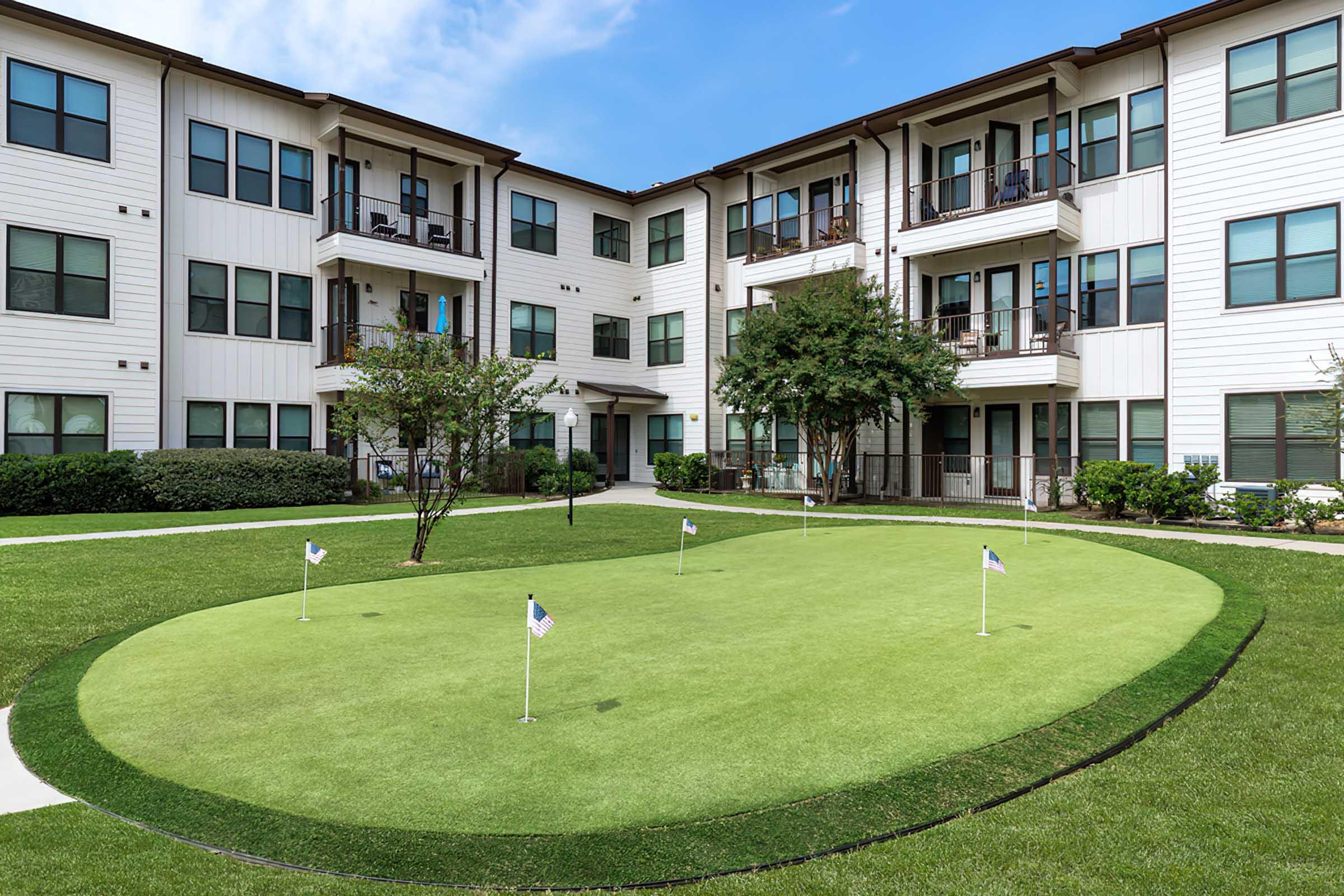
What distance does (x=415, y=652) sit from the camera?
632cm

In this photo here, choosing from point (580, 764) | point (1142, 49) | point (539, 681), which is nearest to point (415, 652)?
point (539, 681)

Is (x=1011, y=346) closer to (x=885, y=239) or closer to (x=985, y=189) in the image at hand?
(x=985, y=189)

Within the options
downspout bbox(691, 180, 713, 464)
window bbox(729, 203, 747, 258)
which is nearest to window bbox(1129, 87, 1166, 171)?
window bbox(729, 203, 747, 258)

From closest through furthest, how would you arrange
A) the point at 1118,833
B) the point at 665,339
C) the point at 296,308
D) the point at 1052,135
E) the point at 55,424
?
the point at 1118,833, the point at 55,424, the point at 1052,135, the point at 296,308, the point at 665,339

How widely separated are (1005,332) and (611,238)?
15.4 meters

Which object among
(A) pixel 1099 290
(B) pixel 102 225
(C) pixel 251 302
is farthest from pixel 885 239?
(B) pixel 102 225

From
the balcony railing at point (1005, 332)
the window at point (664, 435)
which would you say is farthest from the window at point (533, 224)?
the balcony railing at point (1005, 332)

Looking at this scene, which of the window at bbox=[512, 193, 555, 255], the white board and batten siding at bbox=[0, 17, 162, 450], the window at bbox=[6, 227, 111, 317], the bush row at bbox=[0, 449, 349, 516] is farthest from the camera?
the window at bbox=[512, 193, 555, 255]

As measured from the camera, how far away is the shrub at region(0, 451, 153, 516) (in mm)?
17500

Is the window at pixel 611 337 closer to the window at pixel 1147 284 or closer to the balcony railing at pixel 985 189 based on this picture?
the balcony railing at pixel 985 189

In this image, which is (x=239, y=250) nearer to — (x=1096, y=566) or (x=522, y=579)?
(x=522, y=579)

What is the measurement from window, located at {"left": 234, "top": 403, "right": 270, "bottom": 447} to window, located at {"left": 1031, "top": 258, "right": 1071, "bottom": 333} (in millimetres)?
21029

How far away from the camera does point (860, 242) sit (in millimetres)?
24828

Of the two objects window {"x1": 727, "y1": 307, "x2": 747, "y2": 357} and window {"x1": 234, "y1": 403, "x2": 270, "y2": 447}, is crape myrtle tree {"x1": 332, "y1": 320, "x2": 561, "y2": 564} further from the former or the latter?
window {"x1": 727, "y1": 307, "x2": 747, "y2": 357}
